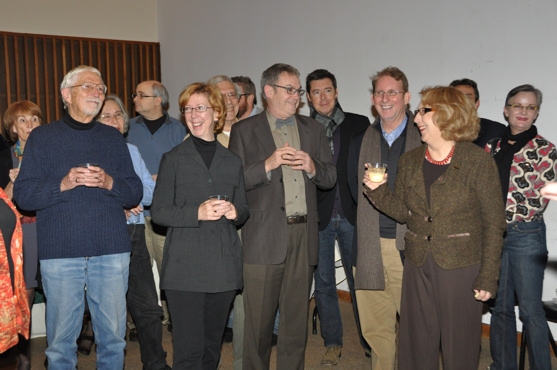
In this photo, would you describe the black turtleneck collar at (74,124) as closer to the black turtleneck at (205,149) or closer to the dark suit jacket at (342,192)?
the black turtleneck at (205,149)

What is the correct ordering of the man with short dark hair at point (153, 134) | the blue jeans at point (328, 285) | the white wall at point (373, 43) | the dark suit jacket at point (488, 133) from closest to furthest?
the dark suit jacket at point (488, 133), the blue jeans at point (328, 285), the white wall at point (373, 43), the man with short dark hair at point (153, 134)

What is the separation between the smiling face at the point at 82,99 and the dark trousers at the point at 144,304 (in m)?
1.04

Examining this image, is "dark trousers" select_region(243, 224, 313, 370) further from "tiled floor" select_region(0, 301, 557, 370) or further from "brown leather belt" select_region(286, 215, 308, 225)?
"tiled floor" select_region(0, 301, 557, 370)

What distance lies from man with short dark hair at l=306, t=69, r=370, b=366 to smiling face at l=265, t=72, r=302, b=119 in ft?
2.87

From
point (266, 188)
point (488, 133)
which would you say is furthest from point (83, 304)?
point (488, 133)

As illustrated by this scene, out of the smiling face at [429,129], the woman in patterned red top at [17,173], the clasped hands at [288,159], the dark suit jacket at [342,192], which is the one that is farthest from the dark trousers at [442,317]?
the woman in patterned red top at [17,173]

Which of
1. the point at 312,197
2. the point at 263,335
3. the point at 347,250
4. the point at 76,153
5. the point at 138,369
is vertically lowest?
the point at 138,369

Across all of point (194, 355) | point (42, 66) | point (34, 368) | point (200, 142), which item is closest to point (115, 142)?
point (200, 142)

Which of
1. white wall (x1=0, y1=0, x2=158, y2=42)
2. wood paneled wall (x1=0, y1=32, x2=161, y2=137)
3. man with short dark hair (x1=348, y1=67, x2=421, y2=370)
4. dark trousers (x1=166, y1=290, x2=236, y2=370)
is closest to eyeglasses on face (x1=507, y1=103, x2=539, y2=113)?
man with short dark hair (x1=348, y1=67, x2=421, y2=370)

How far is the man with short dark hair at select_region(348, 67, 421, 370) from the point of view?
382cm

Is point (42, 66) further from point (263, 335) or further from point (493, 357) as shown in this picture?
point (493, 357)

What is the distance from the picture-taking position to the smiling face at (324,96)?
4.76 m

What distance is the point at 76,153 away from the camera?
11.0 feet

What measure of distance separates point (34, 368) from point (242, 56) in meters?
4.56
